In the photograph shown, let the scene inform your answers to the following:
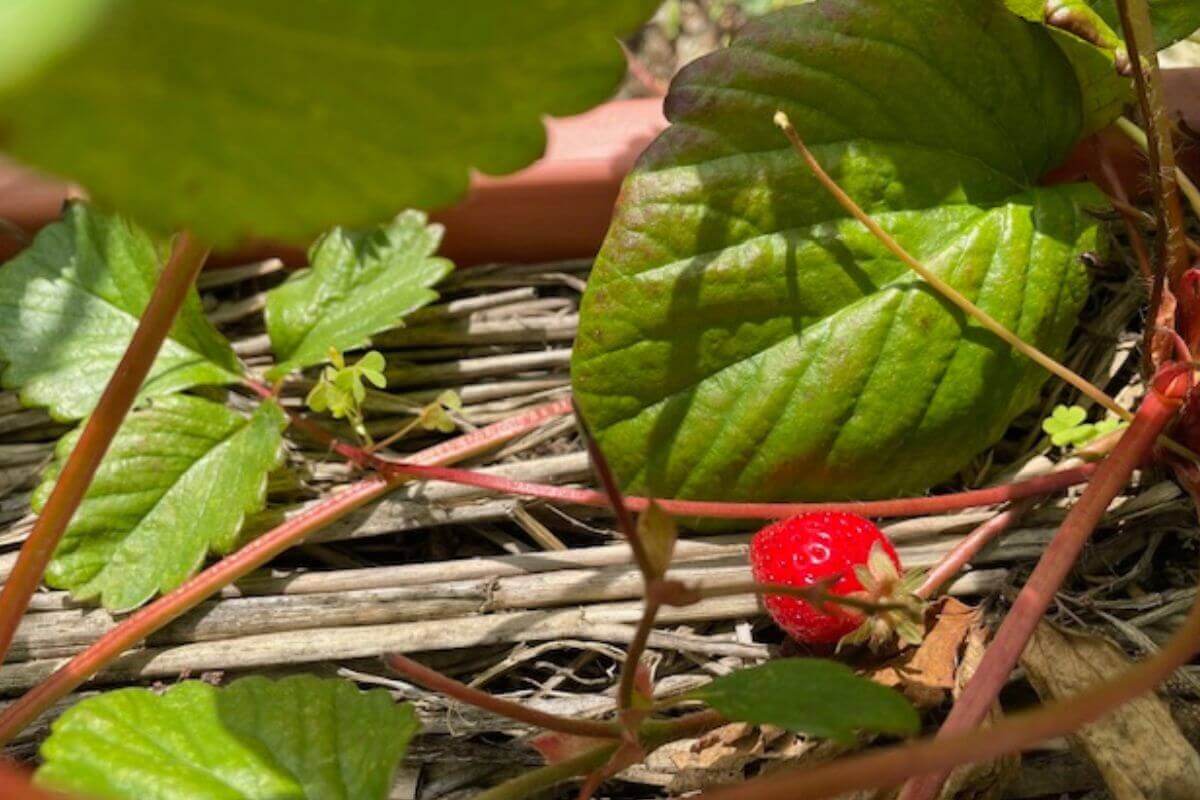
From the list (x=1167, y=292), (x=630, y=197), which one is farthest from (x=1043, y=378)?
(x=630, y=197)

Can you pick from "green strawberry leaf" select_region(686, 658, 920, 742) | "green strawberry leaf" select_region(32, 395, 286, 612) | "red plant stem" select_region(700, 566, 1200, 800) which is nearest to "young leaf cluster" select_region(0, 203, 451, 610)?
"green strawberry leaf" select_region(32, 395, 286, 612)

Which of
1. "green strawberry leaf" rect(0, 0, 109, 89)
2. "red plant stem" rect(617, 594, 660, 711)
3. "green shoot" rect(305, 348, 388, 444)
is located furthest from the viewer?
"green shoot" rect(305, 348, 388, 444)

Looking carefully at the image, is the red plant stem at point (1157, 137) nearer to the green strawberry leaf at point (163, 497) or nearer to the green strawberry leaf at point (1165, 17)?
the green strawberry leaf at point (1165, 17)

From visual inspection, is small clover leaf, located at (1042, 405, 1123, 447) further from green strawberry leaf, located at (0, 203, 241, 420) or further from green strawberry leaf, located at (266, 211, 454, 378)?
green strawberry leaf, located at (0, 203, 241, 420)

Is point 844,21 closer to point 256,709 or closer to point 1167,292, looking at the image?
point 1167,292

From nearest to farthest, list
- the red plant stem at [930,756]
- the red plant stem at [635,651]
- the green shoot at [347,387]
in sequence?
the red plant stem at [930,756] → the red plant stem at [635,651] → the green shoot at [347,387]

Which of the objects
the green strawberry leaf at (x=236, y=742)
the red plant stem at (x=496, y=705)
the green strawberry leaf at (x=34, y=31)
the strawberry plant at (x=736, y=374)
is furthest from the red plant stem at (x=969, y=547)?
the green strawberry leaf at (x=34, y=31)
